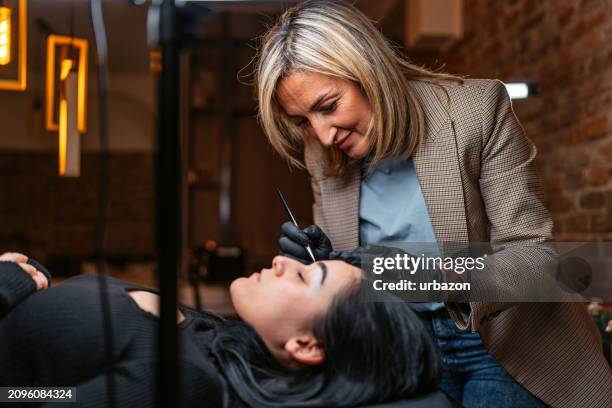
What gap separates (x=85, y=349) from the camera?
1.13m

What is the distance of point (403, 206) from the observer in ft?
4.95

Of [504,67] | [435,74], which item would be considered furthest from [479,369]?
[504,67]

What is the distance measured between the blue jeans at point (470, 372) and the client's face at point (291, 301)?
0.78ft

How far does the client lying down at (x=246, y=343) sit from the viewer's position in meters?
1.13

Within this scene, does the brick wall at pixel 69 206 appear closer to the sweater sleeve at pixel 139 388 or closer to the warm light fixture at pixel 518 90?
the warm light fixture at pixel 518 90

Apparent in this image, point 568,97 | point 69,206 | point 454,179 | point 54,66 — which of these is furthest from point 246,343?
point 69,206

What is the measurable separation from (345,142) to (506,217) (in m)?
0.35

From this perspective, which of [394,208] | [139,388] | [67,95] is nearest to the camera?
[139,388]

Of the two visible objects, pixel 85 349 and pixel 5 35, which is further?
pixel 5 35

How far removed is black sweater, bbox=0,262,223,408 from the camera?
1.07m

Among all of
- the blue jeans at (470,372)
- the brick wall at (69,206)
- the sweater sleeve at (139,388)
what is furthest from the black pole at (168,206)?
the brick wall at (69,206)

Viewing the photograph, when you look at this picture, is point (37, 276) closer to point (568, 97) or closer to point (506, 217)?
point (506, 217)

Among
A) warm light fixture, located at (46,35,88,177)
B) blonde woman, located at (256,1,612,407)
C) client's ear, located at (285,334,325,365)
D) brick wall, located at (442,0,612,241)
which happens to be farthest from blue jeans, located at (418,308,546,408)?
brick wall, located at (442,0,612,241)

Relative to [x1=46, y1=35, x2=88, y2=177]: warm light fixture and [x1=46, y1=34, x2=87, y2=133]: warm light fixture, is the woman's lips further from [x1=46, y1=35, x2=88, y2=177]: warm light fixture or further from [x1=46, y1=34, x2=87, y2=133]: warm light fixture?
[x1=46, y1=34, x2=87, y2=133]: warm light fixture
